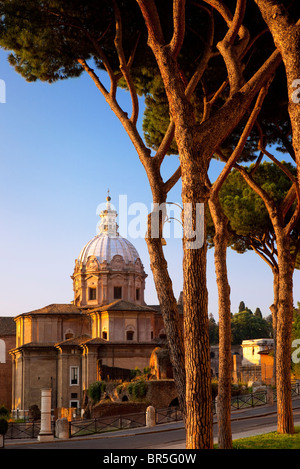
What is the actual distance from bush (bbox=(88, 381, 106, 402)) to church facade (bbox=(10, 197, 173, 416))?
306cm

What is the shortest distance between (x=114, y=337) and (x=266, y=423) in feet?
83.4

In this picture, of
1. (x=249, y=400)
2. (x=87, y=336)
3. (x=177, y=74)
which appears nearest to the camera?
(x=177, y=74)

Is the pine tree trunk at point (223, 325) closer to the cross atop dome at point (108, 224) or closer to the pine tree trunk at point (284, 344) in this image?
the pine tree trunk at point (284, 344)

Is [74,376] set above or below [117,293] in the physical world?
below

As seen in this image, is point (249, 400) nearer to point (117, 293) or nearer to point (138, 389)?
point (138, 389)

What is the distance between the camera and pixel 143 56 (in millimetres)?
12102

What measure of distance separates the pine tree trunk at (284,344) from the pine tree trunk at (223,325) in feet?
4.37

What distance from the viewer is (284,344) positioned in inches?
480

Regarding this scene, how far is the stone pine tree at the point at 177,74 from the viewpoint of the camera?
7.57m

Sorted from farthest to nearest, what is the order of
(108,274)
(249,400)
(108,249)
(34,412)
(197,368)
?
(108,249)
(108,274)
(34,412)
(249,400)
(197,368)

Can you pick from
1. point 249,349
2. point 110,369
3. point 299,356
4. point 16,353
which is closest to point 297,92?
point 299,356

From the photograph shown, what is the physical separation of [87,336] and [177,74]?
37248 millimetres

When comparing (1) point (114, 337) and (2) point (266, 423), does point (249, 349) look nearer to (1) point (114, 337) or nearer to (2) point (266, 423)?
(1) point (114, 337)

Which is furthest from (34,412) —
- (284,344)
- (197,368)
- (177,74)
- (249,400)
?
(177,74)
